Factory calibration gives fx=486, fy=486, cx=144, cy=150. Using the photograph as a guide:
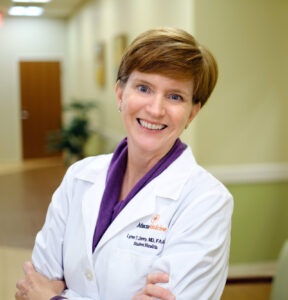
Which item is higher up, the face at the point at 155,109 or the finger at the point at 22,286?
the face at the point at 155,109

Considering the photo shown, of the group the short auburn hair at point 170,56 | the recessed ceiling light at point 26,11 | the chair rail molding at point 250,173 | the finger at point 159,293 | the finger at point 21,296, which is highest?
the recessed ceiling light at point 26,11

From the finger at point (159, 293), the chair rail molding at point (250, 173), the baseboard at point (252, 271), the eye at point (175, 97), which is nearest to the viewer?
the finger at point (159, 293)

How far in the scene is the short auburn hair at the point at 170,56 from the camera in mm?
1269

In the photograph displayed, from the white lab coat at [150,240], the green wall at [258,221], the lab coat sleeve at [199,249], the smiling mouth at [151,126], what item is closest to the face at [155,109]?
the smiling mouth at [151,126]

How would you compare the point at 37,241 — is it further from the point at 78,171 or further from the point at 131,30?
the point at 131,30

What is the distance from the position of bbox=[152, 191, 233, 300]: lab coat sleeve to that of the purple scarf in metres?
0.17

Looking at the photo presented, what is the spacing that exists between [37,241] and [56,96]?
932cm

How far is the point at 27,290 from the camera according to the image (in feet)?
4.71

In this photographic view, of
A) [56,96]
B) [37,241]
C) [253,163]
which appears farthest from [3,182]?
[37,241]

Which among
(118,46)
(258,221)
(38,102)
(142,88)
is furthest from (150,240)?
(38,102)

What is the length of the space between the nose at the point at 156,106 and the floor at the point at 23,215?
2.05 m

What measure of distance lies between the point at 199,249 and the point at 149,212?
0.18 meters

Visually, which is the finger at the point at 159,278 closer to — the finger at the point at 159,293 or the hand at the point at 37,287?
the finger at the point at 159,293

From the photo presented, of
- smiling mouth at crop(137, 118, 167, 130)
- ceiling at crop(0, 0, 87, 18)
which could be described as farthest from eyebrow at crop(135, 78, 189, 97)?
ceiling at crop(0, 0, 87, 18)
